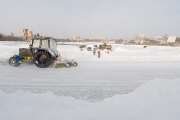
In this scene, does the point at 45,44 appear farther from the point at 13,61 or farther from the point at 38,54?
the point at 13,61

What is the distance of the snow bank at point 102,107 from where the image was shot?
2258mm

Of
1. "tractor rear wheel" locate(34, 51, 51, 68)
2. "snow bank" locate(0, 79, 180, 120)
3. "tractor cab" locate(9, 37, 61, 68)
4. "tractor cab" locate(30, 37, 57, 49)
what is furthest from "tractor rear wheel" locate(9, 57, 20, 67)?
"snow bank" locate(0, 79, 180, 120)

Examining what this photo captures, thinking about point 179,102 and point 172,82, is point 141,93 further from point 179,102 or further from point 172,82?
point 172,82

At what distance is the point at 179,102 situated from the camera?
102 inches

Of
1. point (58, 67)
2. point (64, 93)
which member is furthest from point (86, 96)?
point (58, 67)

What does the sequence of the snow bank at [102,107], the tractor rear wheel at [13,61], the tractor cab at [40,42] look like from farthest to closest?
the tractor cab at [40,42], the tractor rear wheel at [13,61], the snow bank at [102,107]

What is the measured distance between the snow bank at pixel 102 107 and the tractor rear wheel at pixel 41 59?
3.64m

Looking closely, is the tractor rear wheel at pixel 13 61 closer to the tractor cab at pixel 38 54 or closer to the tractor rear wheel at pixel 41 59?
the tractor cab at pixel 38 54

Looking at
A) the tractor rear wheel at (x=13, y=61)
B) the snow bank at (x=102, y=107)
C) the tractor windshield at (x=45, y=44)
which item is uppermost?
the tractor windshield at (x=45, y=44)

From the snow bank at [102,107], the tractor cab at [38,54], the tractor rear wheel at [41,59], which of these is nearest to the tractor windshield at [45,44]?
the tractor cab at [38,54]

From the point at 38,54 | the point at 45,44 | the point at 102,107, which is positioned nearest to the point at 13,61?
the point at 38,54

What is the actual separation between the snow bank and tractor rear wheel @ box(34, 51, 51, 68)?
3643 mm

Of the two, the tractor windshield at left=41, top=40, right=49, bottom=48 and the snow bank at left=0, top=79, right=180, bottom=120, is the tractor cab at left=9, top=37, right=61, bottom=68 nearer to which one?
the tractor windshield at left=41, top=40, right=49, bottom=48

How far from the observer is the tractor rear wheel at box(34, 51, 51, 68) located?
6675mm
